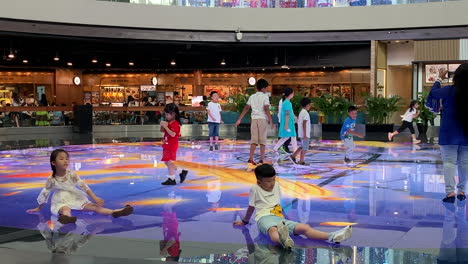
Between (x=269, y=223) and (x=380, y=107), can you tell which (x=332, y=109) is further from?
(x=269, y=223)

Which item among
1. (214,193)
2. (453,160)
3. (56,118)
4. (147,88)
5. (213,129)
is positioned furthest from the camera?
(147,88)

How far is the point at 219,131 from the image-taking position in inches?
926

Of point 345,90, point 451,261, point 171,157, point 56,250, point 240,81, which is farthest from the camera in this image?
point 240,81

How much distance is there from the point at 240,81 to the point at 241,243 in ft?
88.1

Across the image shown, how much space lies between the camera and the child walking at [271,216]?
4594mm

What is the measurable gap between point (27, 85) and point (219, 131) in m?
13.1

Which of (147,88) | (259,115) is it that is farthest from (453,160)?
(147,88)

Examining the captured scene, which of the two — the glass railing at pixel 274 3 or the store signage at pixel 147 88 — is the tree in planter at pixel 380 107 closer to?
the glass railing at pixel 274 3

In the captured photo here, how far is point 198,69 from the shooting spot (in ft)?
102

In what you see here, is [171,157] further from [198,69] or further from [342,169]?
[198,69]

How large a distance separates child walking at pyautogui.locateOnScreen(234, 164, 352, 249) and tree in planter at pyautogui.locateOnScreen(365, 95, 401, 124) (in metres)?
16.7

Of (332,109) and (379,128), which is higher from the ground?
(332,109)

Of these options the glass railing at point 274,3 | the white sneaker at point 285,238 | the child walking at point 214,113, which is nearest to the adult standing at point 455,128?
the white sneaker at point 285,238

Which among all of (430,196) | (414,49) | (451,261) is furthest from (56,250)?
(414,49)
